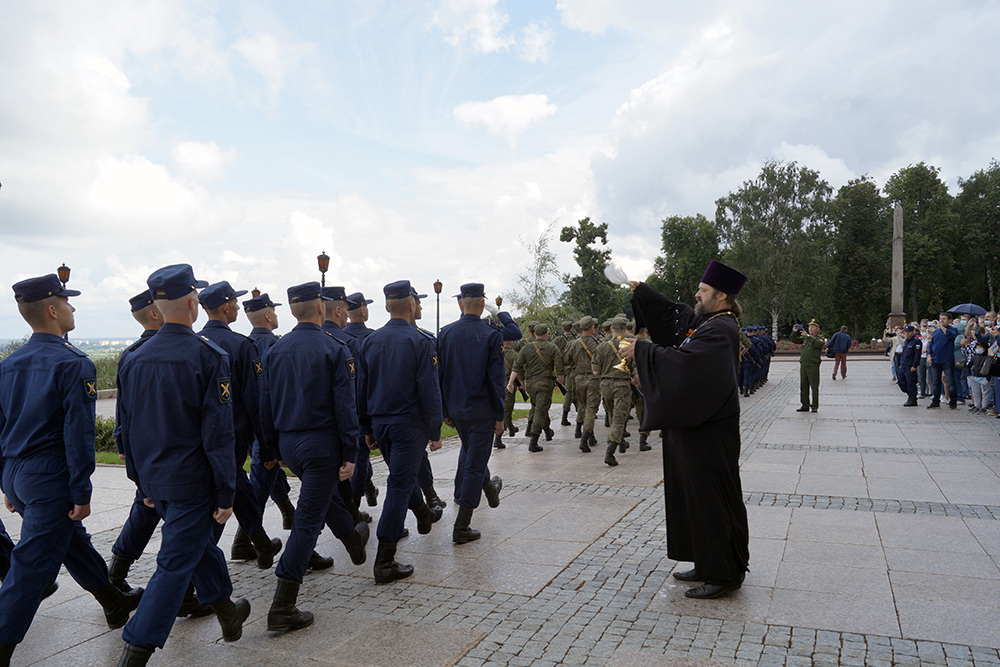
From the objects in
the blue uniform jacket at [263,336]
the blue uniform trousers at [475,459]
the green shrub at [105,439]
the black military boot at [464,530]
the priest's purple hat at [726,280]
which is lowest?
the green shrub at [105,439]

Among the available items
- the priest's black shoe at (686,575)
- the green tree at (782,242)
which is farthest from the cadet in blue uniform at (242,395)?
the green tree at (782,242)

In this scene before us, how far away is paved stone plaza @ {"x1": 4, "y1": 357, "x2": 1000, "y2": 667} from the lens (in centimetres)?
370

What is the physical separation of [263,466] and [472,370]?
1.88 meters

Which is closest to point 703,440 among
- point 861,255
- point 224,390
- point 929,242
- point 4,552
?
point 224,390

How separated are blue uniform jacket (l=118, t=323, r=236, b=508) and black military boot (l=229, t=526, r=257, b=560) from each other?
2.11 meters

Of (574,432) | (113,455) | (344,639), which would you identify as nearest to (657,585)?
(344,639)

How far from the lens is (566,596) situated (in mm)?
4488

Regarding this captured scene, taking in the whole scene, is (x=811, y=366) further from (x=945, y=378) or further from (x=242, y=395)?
(x=242, y=395)

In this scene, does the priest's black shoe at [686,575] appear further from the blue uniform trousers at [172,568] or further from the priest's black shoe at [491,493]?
the blue uniform trousers at [172,568]

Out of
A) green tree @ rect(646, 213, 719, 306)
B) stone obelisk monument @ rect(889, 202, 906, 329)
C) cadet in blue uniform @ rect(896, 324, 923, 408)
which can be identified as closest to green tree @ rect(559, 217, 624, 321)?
green tree @ rect(646, 213, 719, 306)

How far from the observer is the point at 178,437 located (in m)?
3.52

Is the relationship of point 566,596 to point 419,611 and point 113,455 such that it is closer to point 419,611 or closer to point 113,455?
point 419,611

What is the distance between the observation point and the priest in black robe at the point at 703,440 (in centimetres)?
440

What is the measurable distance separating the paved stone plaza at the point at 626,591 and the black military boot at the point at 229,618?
82mm
